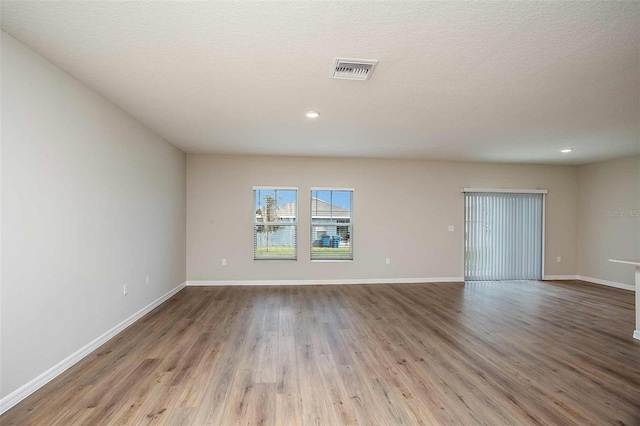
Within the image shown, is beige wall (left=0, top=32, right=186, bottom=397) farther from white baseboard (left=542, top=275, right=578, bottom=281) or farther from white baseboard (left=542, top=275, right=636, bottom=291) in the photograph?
white baseboard (left=542, top=275, right=636, bottom=291)

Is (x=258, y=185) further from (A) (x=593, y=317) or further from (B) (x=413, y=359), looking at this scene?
(A) (x=593, y=317)

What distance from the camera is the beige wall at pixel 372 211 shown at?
5703 mm

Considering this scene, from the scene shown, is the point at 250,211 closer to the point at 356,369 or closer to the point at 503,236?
the point at 356,369

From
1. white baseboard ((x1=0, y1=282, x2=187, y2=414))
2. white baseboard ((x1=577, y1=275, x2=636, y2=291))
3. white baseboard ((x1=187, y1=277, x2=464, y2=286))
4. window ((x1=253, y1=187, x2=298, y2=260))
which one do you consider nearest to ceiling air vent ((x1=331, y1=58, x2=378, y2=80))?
white baseboard ((x1=0, y1=282, x2=187, y2=414))

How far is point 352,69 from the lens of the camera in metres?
2.39

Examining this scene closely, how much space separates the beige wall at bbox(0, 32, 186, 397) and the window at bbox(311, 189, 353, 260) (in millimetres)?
3003

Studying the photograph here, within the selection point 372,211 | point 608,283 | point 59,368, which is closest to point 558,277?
point 608,283

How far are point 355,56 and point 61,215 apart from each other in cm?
270

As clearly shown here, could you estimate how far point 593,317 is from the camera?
3.93m

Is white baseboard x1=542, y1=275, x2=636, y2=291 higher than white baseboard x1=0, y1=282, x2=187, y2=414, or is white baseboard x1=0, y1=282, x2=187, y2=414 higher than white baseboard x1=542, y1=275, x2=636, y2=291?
white baseboard x1=0, y1=282, x2=187, y2=414

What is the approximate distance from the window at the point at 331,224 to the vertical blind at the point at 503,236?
2535mm

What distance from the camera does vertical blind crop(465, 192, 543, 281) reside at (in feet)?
20.4

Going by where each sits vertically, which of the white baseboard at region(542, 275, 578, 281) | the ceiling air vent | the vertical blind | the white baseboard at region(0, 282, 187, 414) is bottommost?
the white baseboard at region(542, 275, 578, 281)

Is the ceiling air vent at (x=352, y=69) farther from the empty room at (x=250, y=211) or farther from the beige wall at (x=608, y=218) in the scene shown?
the beige wall at (x=608, y=218)
